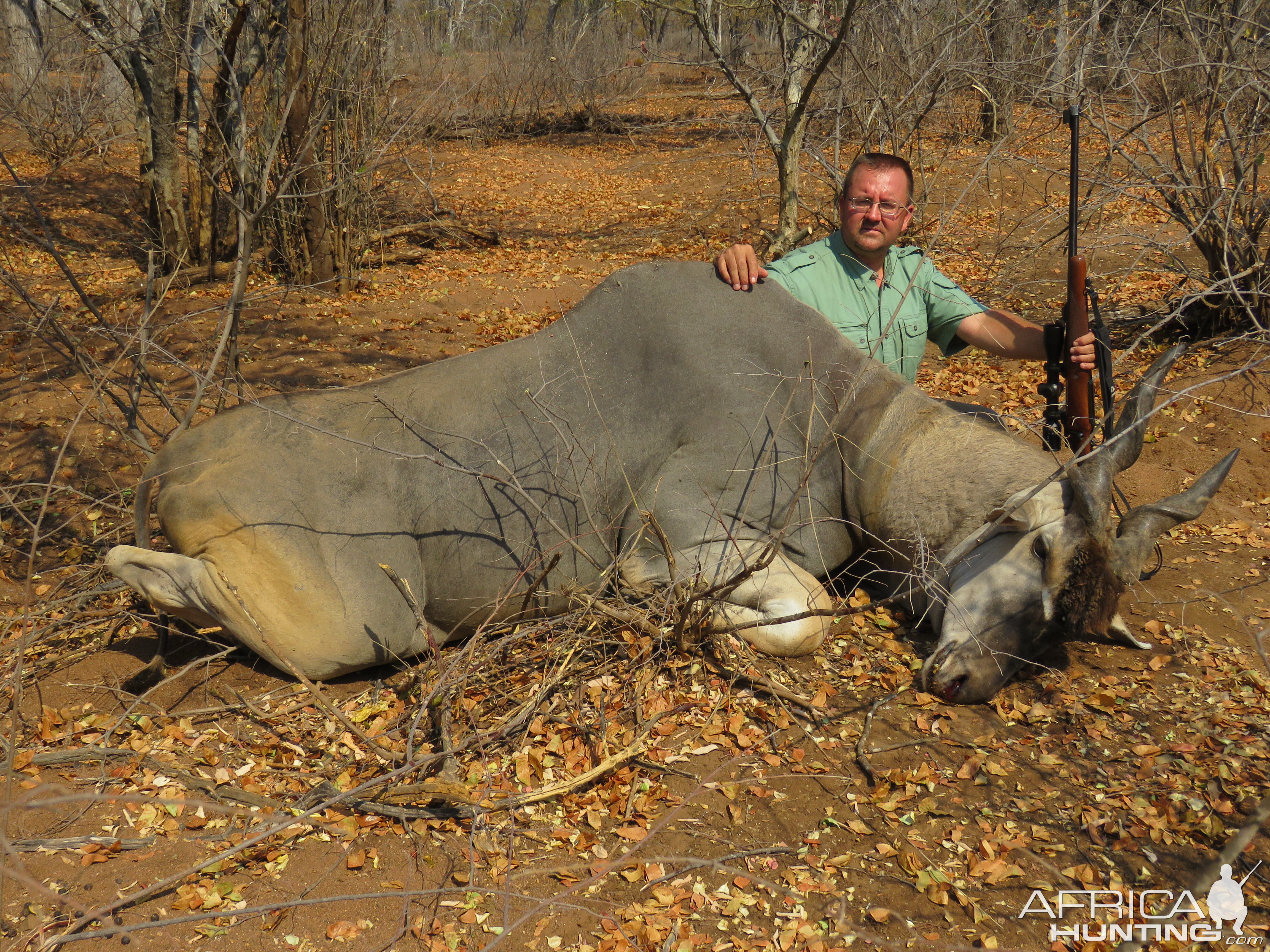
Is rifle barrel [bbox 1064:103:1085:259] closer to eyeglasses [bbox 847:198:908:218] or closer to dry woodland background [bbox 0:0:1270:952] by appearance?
dry woodland background [bbox 0:0:1270:952]

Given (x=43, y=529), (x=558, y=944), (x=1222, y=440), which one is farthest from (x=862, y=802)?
(x=43, y=529)

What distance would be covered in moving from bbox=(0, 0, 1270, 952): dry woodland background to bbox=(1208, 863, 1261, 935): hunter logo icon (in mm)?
55

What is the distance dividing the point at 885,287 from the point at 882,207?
428mm

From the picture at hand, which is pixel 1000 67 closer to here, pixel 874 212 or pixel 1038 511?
pixel 874 212

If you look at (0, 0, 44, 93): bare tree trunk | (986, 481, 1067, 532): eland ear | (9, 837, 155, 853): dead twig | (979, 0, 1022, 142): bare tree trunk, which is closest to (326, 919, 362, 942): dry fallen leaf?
(9, 837, 155, 853): dead twig

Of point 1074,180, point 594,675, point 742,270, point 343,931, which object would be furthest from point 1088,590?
point 343,931

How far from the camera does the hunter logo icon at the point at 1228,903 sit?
2910 mm

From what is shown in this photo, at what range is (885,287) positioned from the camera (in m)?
5.28

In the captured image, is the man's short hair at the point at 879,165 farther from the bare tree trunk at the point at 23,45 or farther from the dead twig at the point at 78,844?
the bare tree trunk at the point at 23,45

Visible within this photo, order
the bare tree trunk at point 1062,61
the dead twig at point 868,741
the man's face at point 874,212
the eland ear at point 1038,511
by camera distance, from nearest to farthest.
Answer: the dead twig at point 868,741 < the eland ear at point 1038,511 < the man's face at point 874,212 < the bare tree trunk at point 1062,61

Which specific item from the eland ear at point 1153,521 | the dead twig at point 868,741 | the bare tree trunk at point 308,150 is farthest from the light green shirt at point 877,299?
the bare tree trunk at point 308,150

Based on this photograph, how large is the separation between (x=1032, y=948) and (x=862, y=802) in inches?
28.7

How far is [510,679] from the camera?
13.6 feet

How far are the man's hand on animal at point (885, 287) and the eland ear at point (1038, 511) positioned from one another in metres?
1.31
